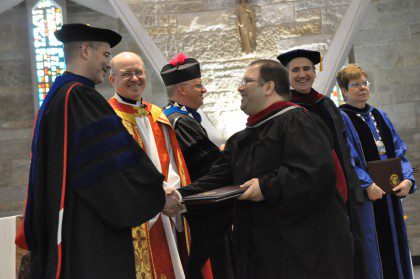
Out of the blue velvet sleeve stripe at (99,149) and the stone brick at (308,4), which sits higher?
the stone brick at (308,4)

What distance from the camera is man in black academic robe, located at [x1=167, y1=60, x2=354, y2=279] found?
3420mm

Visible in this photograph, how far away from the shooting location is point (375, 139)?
17.6 feet

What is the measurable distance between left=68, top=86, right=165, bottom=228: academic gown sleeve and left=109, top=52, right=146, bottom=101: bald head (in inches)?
38.2

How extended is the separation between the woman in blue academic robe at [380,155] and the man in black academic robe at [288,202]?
65.2 inches

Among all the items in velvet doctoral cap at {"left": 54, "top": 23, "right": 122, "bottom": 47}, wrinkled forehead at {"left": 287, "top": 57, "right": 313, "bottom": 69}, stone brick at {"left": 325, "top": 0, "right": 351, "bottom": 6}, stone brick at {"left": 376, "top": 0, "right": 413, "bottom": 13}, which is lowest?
wrinkled forehead at {"left": 287, "top": 57, "right": 313, "bottom": 69}

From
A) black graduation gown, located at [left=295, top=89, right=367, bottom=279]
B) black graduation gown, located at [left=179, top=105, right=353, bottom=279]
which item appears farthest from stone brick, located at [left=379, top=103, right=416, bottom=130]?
black graduation gown, located at [left=179, top=105, right=353, bottom=279]

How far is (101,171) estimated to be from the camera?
135 inches

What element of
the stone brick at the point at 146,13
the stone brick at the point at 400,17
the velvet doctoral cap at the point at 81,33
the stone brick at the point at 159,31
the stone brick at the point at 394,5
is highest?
the stone brick at the point at 394,5

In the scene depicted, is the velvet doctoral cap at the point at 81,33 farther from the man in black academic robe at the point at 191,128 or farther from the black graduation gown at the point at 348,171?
the black graduation gown at the point at 348,171

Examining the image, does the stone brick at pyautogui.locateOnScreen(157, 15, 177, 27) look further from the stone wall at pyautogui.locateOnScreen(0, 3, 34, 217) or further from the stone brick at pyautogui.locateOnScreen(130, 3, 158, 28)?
the stone wall at pyautogui.locateOnScreen(0, 3, 34, 217)

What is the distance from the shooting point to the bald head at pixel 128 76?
4.54 m

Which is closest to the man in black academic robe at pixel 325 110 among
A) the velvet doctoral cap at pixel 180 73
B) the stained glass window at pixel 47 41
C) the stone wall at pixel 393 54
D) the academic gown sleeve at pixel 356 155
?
the academic gown sleeve at pixel 356 155

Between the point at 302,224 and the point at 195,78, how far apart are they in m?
1.91

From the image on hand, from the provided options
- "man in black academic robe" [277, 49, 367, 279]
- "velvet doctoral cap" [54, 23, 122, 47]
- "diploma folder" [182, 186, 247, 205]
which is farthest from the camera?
"man in black academic robe" [277, 49, 367, 279]
